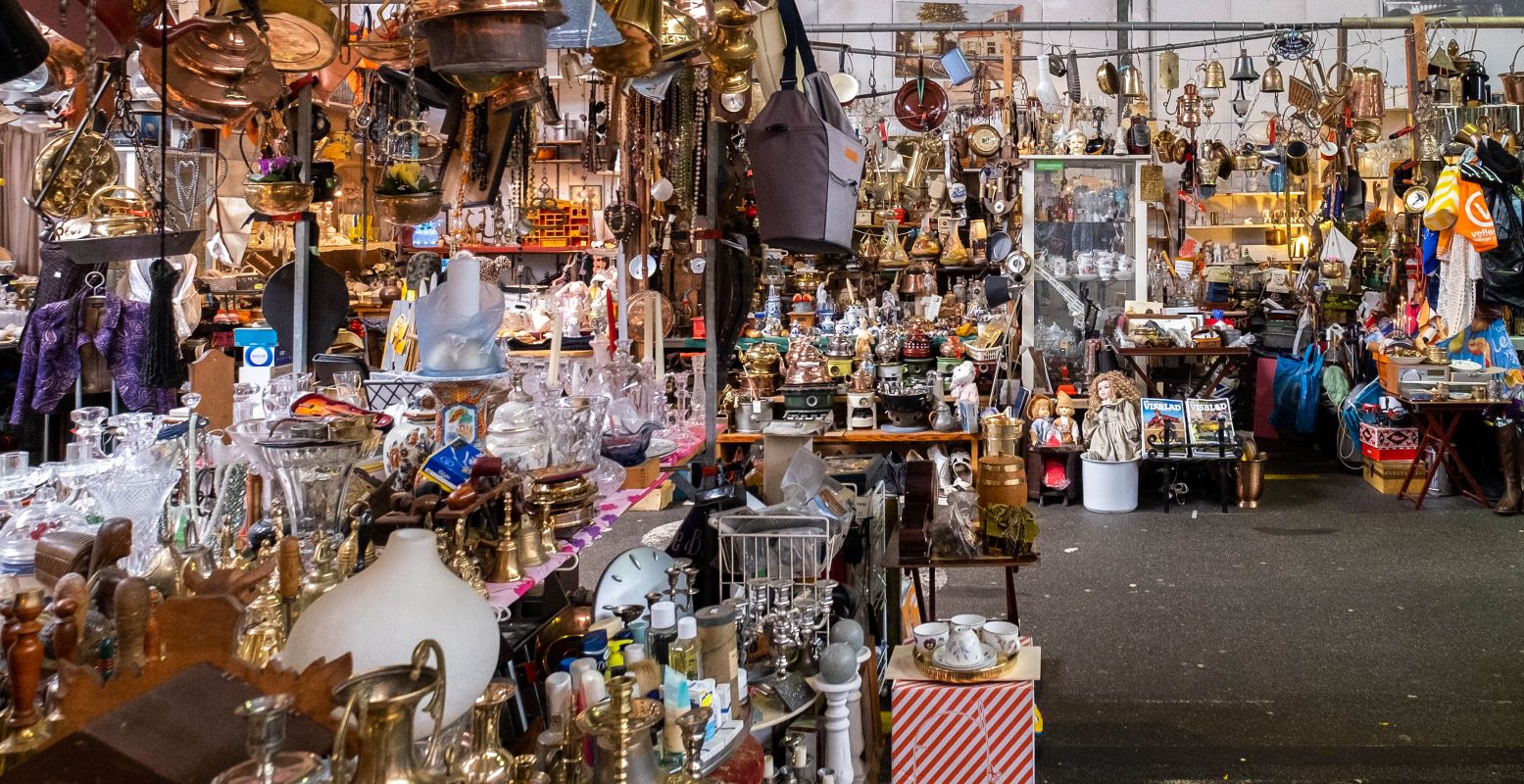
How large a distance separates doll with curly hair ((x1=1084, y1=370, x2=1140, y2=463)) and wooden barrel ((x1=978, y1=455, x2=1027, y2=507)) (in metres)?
3.46

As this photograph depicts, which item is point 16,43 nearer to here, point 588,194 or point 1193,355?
point 1193,355

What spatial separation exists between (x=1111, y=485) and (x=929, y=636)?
4.04 metres

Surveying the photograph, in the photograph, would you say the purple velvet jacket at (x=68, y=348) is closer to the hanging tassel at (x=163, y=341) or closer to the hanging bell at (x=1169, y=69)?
the hanging tassel at (x=163, y=341)

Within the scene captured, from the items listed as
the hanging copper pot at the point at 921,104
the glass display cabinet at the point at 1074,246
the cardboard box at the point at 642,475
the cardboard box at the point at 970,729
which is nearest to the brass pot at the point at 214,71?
the cardboard box at the point at 642,475

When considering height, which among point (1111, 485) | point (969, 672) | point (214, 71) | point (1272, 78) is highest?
point (1272, 78)

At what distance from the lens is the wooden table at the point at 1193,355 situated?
673cm

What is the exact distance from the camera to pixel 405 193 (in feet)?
8.42

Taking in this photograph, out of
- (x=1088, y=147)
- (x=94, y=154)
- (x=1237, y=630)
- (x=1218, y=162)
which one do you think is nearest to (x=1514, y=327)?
(x=1218, y=162)

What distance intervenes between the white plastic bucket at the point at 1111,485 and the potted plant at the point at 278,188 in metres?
4.98

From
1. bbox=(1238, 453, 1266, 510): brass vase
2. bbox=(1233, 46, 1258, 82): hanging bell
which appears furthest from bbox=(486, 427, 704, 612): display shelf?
bbox=(1233, 46, 1258, 82): hanging bell

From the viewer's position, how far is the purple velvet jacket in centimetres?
418

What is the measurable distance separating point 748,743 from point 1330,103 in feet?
26.6

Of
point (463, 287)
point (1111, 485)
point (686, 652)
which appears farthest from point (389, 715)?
point (1111, 485)

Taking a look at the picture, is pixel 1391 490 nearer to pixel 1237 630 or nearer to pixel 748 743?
pixel 1237 630
